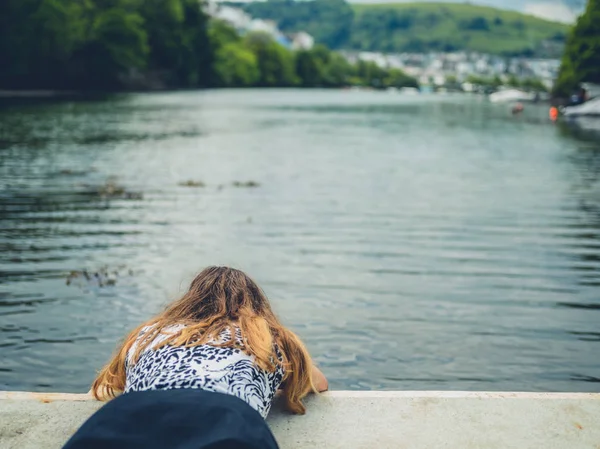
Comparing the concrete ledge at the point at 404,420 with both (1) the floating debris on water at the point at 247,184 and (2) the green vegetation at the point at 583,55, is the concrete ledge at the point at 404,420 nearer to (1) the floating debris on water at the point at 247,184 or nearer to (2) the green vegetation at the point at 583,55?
(1) the floating debris on water at the point at 247,184

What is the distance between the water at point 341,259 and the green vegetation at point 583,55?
213 feet

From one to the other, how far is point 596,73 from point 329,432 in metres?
91.7

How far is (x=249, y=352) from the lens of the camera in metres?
4.18

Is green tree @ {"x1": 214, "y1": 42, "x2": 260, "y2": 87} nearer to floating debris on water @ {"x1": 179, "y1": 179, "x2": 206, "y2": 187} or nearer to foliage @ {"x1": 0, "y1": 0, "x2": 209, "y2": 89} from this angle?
foliage @ {"x1": 0, "y1": 0, "x2": 209, "y2": 89}

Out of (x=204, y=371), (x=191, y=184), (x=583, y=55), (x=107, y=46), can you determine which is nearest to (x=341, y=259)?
(x=204, y=371)

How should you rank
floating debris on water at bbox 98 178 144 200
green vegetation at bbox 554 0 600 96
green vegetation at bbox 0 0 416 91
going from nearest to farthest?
floating debris on water at bbox 98 178 144 200 < green vegetation at bbox 554 0 600 96 < green vegetation at bbox 0 0 416 91

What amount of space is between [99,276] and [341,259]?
160 inches

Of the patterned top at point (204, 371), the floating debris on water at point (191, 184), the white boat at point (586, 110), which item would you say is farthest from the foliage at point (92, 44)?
the patterned top at point (204, 371)

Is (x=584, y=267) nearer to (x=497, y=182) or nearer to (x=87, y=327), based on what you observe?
(x=87, y=327)

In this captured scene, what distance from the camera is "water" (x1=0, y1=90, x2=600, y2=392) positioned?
8430mm

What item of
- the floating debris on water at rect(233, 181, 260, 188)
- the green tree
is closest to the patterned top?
the floating debris on water at rect(233, 181, 260, 188)

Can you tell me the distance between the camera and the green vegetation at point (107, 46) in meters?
95.0

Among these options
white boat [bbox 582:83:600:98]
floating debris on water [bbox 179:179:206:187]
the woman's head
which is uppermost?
the woman's head

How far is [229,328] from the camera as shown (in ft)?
14.0
